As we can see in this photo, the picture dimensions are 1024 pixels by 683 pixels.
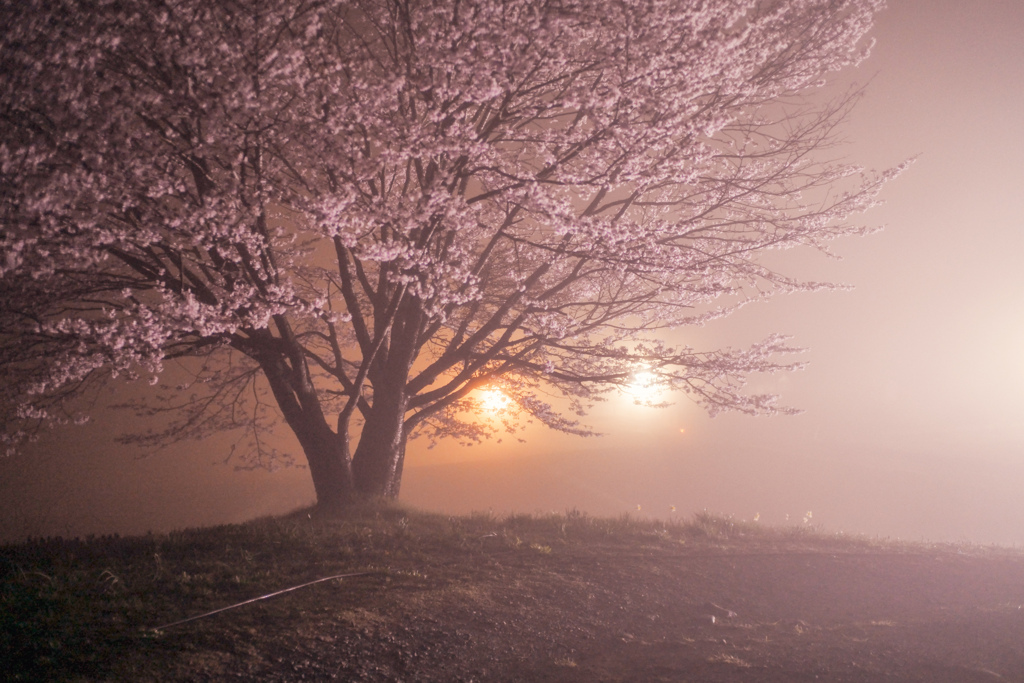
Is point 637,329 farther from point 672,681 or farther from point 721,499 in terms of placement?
point 721,499

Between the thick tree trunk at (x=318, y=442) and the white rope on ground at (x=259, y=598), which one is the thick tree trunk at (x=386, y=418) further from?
the white rope on ground at (x=259, y=598)

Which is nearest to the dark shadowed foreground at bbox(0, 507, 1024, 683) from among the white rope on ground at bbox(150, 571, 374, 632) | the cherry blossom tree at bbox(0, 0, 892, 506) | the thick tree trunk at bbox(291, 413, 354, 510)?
the white rope on ground at bbox(150, 571, 374, 632)

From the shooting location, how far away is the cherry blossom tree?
15.7ft

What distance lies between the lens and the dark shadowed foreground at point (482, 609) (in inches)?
154

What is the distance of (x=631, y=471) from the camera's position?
3105 centimetres

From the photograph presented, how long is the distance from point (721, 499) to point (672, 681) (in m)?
27.6

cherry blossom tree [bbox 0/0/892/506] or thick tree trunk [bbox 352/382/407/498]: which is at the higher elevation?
cherry blossom tree [bbox 0/0/892/506]

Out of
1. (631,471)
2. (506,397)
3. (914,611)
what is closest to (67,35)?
(506,397)

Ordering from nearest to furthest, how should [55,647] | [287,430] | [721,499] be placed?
[55,647], [287,430], [721,499]

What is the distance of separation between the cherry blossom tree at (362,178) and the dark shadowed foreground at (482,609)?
221 cm

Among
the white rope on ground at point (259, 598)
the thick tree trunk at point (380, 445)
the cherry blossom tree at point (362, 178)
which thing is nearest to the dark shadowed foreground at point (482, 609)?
the white rope on ground at point (259, 598)

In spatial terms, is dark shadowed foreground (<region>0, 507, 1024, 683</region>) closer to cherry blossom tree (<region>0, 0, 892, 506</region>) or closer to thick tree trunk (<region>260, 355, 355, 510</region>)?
thick tree trunk (<region>260, 355, 355, 510</region>)

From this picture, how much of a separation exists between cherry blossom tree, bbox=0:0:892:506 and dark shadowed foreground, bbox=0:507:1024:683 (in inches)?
87.0

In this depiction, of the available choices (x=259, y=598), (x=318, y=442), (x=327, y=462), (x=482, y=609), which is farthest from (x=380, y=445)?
(x=259, y=598)
